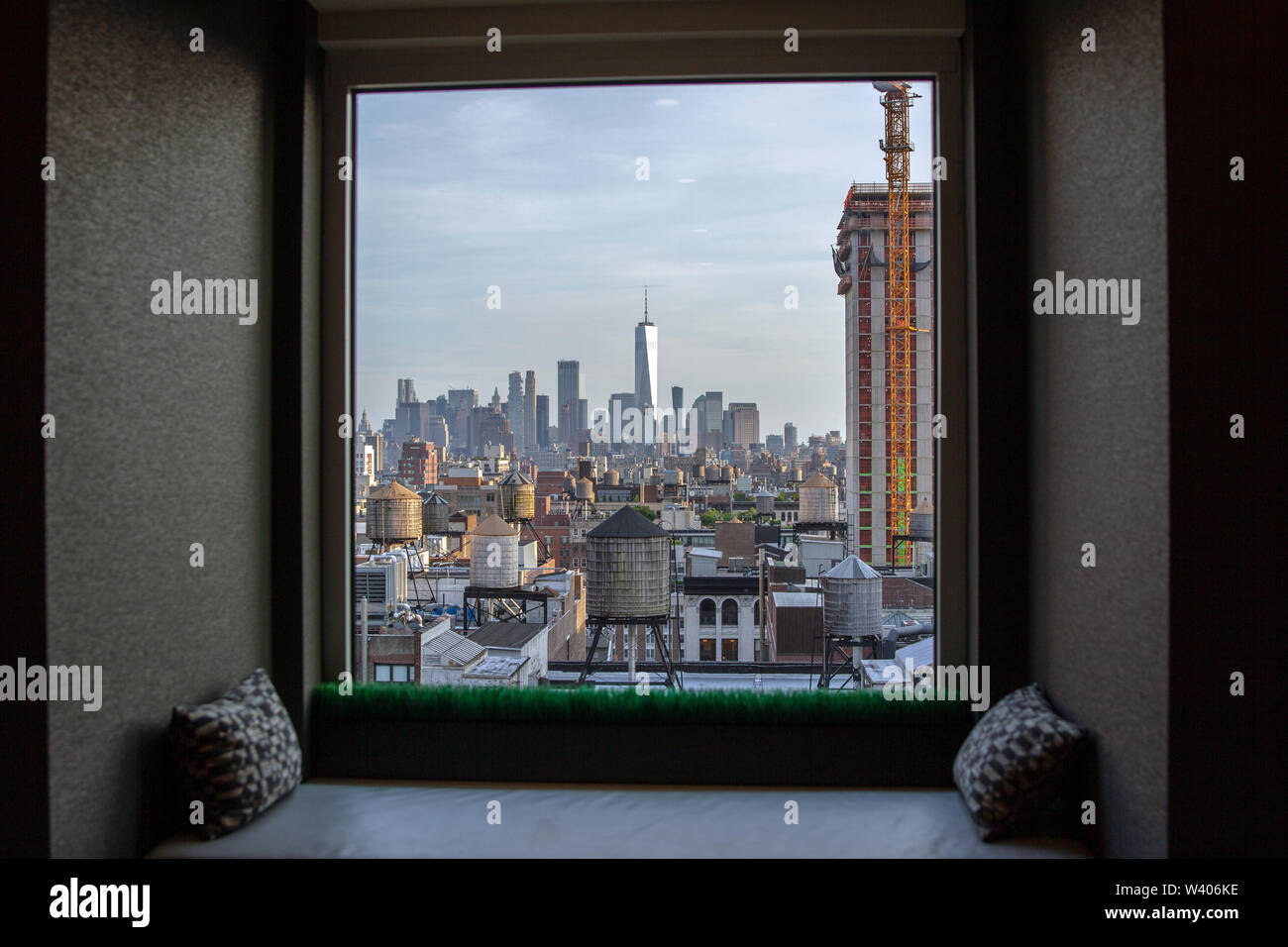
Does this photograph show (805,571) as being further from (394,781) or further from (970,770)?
(394,781)

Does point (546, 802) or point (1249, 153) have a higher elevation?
point (1249, 153)

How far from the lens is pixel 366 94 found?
287 centimetres

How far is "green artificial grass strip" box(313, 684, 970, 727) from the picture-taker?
2572 mm

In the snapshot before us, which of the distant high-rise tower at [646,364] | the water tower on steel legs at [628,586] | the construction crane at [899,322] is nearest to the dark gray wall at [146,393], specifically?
the water tower on steel legs at [628,586]

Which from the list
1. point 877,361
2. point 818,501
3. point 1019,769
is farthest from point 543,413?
point 1019,769

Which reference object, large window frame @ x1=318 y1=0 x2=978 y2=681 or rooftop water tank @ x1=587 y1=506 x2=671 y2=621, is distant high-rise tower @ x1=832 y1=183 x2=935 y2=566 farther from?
rooftop water tank @ x1=587 y1=506 x2=671 y2=621

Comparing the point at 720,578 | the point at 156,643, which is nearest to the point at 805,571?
the point at 720,578

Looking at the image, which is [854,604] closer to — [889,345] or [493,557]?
[889,345]

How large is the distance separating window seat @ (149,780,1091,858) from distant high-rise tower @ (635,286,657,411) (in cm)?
140

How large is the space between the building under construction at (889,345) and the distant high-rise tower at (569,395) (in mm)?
1040

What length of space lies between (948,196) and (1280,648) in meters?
1.75

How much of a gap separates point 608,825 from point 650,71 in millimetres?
2590

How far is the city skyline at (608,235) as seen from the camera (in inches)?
111

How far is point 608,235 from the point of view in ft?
9.35
